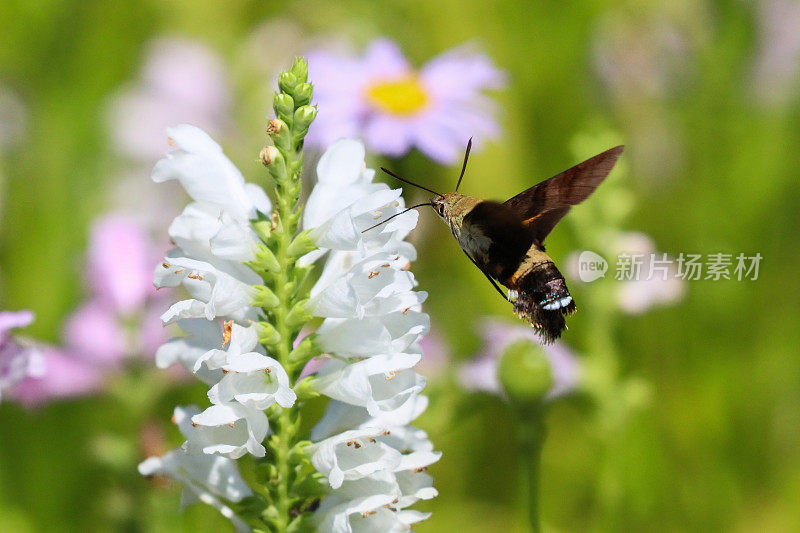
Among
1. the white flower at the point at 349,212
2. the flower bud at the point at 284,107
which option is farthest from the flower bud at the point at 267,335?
the flower bud at the point at 284,107

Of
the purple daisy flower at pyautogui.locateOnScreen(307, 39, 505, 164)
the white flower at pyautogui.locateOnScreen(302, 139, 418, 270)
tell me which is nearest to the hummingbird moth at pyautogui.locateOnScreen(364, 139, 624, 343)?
the white flower at pyautogui.locateOnScreen(302, 139, 418, 270)

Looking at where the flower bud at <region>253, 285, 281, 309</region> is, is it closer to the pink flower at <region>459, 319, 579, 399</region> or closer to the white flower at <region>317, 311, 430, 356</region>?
the white flower at <region>317, 311, 430, 356</region>

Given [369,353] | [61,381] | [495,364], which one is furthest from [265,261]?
[61,381]

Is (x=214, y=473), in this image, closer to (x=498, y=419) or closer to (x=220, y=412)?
(x=220, y=412)

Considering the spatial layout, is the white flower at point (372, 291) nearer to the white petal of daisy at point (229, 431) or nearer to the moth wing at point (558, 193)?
the white petal of daisy at point (229, 431)

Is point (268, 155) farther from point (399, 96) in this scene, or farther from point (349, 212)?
point (399, 96)

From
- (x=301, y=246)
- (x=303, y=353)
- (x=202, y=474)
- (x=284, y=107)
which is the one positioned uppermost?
(x=284, y=107)

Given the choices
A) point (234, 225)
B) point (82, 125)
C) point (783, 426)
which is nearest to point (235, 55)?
point (82, 125)
